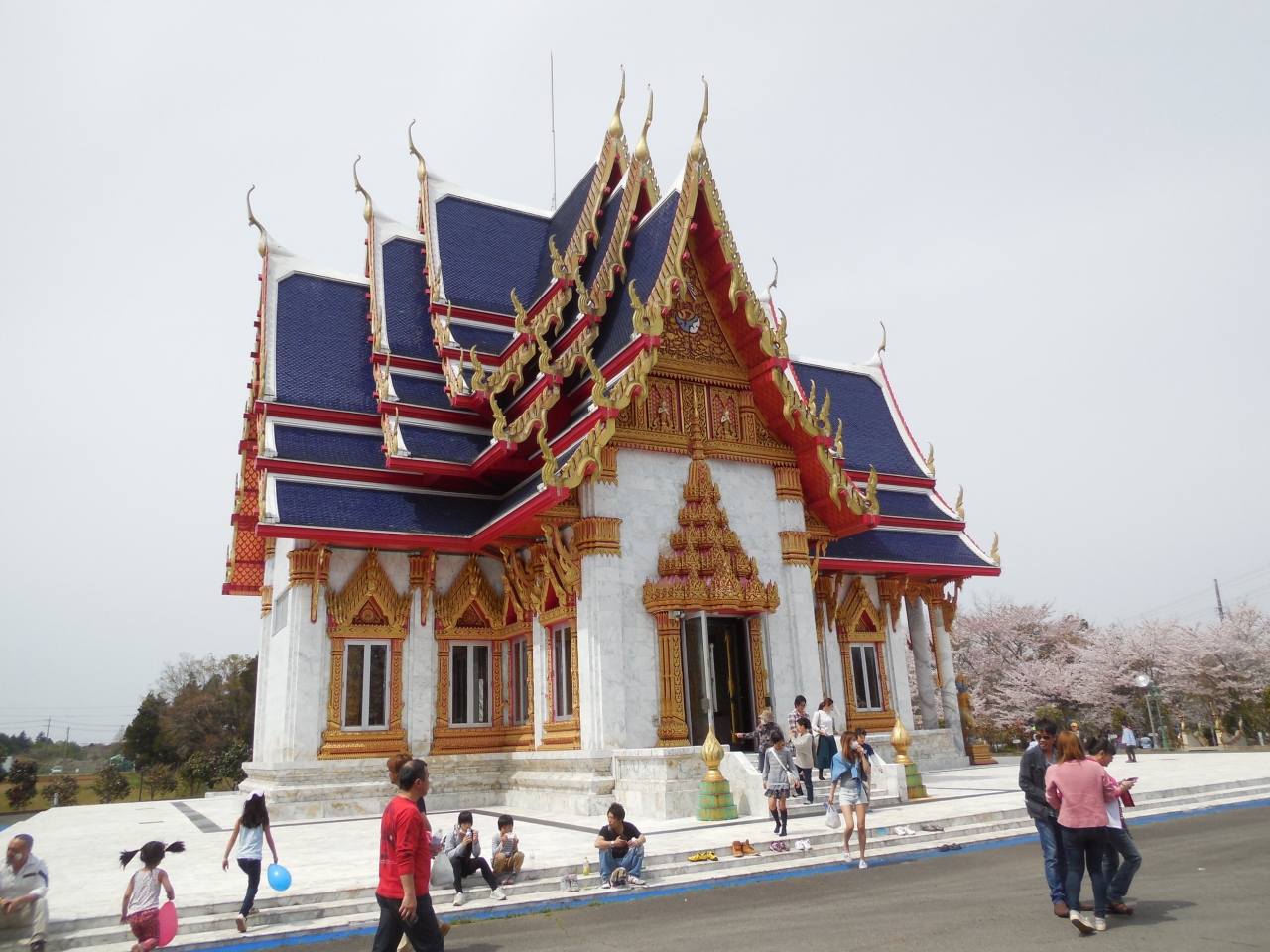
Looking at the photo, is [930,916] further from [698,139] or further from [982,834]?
[698,139]

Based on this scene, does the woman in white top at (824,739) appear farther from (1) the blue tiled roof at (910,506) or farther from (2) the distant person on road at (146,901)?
(2) the distant person on road at (146,901)

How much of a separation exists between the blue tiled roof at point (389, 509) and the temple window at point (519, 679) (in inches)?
79.3

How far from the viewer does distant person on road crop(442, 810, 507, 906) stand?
295 inches

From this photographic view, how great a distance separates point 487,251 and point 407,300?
2.06m

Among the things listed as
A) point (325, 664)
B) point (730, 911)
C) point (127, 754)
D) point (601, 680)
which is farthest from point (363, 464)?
point (127, 754)

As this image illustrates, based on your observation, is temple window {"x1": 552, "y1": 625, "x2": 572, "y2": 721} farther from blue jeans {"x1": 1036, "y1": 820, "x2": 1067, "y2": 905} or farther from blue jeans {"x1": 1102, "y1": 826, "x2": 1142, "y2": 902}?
blue jeans {"x1": 1102, "y1": 826, "x2": 1142, "y2": 902}

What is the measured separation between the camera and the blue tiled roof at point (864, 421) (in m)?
19.8

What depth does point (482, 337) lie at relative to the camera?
16625 mm

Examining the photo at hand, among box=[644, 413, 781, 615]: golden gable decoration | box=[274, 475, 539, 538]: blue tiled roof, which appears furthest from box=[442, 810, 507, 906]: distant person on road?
box=[274, 475, 539, 538]: blue tiled roof

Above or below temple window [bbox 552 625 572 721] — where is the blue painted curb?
below

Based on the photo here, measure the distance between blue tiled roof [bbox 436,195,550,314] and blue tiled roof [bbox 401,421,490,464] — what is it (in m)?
2.78

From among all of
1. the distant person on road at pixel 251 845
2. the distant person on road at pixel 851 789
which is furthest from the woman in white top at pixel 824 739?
the distant person on road at pixel 251 845

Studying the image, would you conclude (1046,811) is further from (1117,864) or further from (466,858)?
(466,858)

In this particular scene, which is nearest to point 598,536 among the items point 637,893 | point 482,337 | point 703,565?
point 703,565
